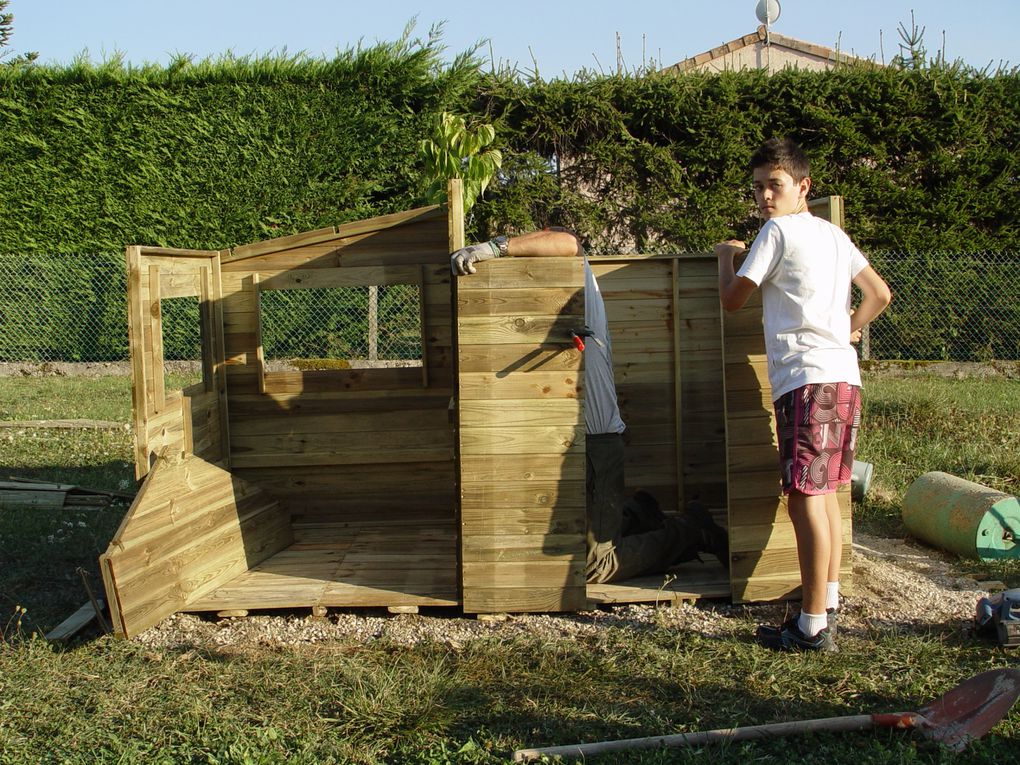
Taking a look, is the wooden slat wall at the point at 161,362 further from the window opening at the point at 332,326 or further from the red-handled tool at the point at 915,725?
A: the window opening at the point at 332,326

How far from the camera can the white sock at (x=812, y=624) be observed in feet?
12.7

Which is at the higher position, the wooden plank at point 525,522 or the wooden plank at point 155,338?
the wooden plank at point 155,338

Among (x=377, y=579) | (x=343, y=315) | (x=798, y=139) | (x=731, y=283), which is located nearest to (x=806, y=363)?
→ (x=731, y=283)

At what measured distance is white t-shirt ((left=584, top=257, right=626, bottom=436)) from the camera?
4.68 meters

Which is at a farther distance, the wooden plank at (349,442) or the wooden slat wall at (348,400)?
the wooden plank at (349,442)

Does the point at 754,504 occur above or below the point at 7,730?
above

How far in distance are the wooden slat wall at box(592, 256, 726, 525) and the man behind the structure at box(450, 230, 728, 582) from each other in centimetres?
105

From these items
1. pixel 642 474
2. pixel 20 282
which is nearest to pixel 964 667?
pixel 642 474

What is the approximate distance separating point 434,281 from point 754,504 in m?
2.39

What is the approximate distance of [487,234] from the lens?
1219cm

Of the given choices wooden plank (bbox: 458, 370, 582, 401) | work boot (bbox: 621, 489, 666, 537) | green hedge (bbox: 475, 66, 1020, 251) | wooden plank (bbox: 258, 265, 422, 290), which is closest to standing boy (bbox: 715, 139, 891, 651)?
wooden plank (bbox: 458, 370, 582, 401)

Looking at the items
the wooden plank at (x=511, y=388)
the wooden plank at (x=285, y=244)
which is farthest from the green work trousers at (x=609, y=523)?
the wooden plank at (x=285, y=244)

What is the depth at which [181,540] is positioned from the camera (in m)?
4.59

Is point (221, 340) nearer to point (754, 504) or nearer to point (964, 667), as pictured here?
point (754, 504)
